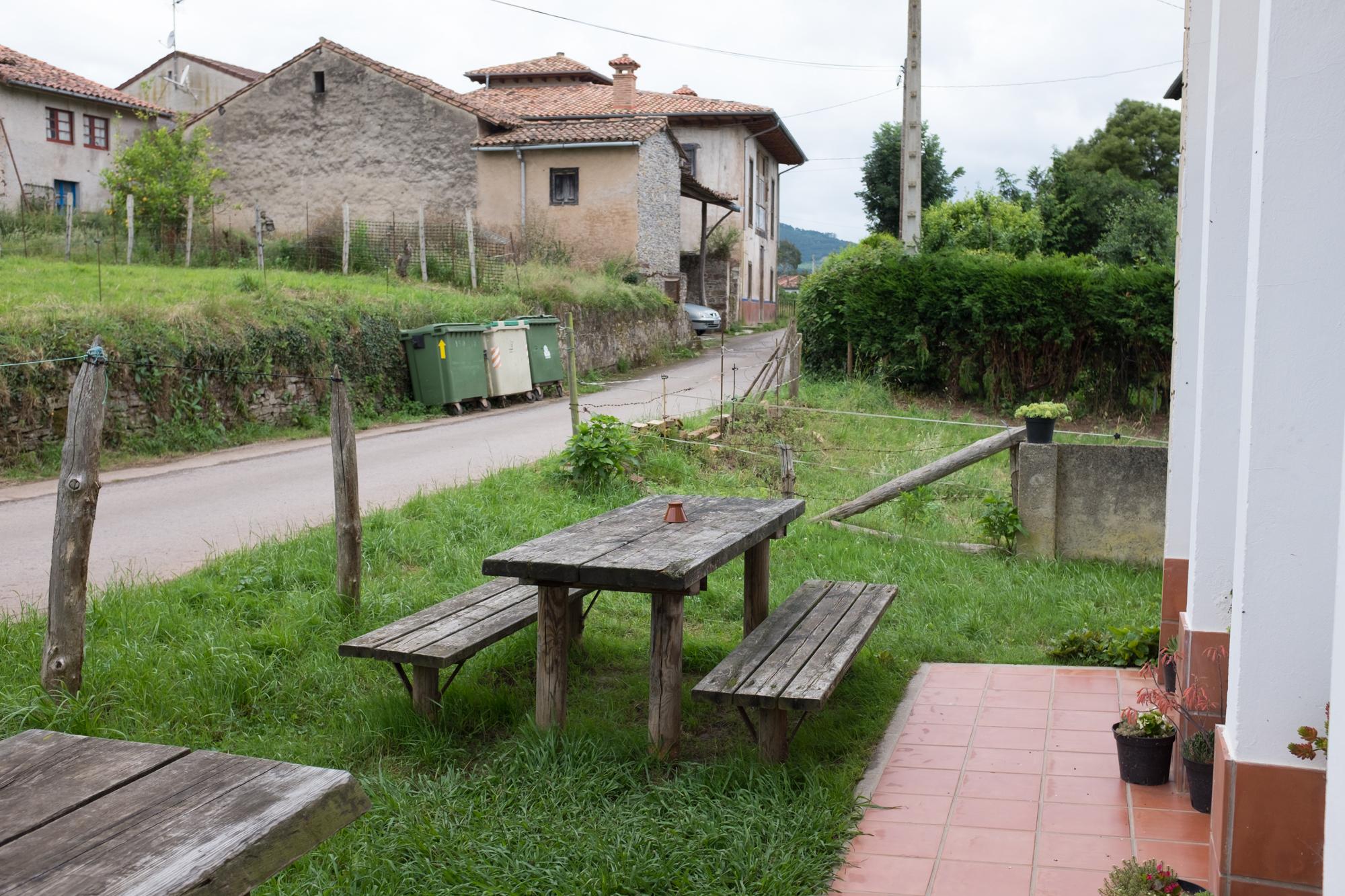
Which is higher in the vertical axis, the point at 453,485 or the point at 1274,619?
the point at 1274,619

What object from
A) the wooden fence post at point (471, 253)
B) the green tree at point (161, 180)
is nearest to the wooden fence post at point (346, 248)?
the wooden fence post at point (471, 253)

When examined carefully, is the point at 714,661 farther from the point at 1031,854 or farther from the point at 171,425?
the point at 171,425

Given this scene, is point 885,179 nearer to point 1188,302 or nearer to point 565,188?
point 565,188

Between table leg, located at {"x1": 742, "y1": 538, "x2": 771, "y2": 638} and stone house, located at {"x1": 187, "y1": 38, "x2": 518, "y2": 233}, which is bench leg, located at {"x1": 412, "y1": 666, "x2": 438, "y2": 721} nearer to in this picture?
table leg, located at {"x1": 742, "y1": 538, "x2": 771, "y2": 638}

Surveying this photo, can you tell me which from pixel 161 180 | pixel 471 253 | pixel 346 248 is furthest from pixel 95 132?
pixel 471 253

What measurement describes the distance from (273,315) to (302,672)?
10.5 meters

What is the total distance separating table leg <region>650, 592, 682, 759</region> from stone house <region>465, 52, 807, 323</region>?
2366 cm

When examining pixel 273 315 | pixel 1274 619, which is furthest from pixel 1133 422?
pixel 1274 619

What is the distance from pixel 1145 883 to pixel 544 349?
17.1 metres

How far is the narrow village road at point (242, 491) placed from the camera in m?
8.05

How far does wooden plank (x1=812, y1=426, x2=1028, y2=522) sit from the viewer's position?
8852 millimetres

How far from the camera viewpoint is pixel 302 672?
544 cm

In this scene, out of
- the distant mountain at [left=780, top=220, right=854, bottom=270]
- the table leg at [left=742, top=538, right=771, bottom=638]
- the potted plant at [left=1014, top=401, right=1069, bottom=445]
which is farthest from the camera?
the distant mountain at [left=780, top=220, right=854, bottom=270]

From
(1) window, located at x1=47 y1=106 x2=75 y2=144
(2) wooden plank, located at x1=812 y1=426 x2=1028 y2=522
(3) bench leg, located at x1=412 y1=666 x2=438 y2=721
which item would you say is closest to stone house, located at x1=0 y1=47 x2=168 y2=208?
(1) window, located at x1=47 y1=106 x2=75 y2=144
